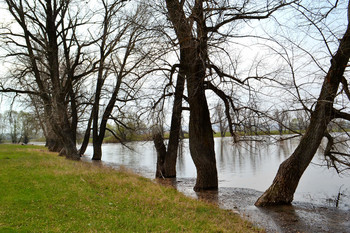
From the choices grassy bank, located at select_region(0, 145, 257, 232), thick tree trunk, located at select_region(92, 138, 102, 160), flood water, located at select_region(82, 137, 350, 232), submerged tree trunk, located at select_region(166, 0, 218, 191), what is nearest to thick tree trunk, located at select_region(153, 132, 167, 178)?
flood water, located at select_region(82, 137, 350, 232)

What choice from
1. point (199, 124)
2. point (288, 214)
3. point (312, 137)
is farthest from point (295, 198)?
point (199, 124)

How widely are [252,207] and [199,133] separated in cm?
347

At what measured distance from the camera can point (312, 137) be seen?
29.5ft

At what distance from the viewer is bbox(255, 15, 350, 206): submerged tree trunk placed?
8359 mm

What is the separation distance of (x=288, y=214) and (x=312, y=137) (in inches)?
90.7

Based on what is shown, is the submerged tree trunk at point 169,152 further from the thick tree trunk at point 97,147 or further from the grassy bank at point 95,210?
the thick tree trunk at point 97,147

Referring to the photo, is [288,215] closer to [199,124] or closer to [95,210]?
[199,124]

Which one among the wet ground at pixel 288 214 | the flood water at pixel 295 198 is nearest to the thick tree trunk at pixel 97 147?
the flood water at pixel 295 198

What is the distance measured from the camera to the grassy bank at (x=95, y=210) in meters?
5.59

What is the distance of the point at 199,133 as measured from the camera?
1173 centimetres

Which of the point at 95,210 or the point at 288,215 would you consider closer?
the point at 95,210

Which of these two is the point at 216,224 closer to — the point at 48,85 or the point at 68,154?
the point at 68,154

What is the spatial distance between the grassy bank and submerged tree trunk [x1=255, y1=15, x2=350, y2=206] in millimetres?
2255

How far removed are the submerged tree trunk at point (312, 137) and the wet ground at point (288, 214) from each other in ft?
1.33
